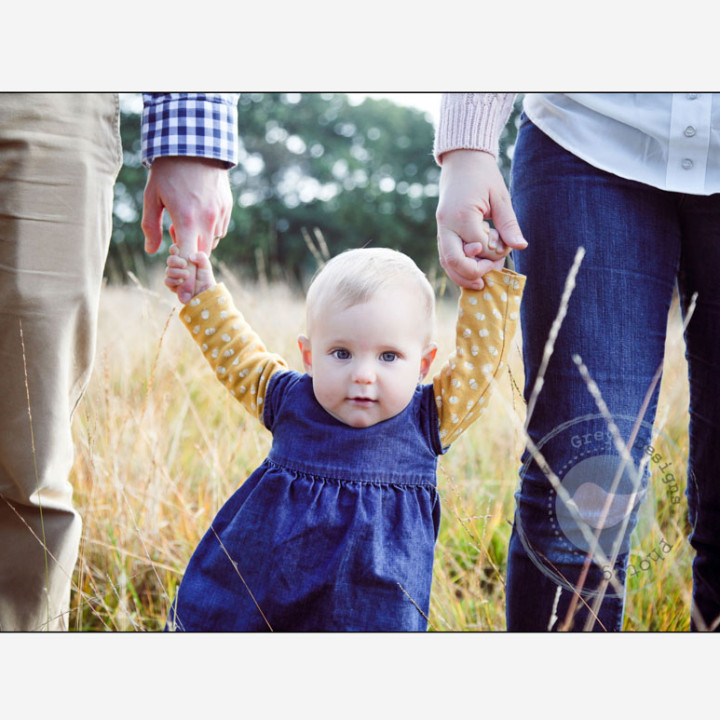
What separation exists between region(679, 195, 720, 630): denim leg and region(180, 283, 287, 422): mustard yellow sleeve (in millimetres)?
730

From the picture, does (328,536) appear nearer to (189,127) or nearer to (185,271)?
(185,271)

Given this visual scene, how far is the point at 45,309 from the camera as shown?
4.38ft

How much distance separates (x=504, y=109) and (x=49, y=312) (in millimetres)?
868

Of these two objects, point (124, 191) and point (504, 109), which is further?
point (124, 191)

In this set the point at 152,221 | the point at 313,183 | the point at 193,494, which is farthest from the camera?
the point at 313,183

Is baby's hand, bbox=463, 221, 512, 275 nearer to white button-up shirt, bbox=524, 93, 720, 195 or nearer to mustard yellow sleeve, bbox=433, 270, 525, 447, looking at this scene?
mustard yellow sleeve, bbox=433, 270, 525, 447

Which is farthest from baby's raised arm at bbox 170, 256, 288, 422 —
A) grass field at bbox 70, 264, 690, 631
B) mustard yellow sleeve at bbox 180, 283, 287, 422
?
grass field at bbox 70, 264, 690, 631

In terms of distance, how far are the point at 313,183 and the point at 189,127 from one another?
2.55 meters


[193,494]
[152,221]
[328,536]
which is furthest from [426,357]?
[193,494]

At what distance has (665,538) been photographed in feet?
5.62

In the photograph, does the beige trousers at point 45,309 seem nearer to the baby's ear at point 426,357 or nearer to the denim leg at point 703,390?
the baby's ear at point 426,357

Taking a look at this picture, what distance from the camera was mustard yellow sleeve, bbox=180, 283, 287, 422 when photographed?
1367 mm
